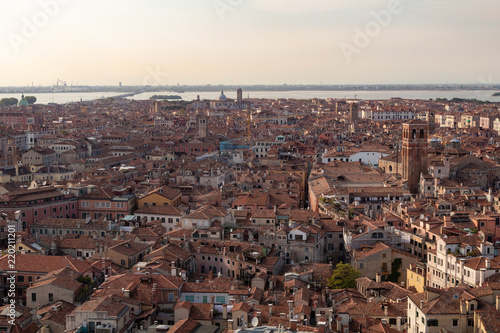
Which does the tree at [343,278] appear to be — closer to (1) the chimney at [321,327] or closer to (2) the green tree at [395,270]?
(2) the green tree at [395,270]

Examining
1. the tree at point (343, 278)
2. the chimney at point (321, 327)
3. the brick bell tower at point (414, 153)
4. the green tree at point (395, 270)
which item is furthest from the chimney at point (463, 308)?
the brick bell tower at point (414, 153)

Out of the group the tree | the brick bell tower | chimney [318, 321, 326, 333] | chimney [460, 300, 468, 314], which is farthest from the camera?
the brick bell tower

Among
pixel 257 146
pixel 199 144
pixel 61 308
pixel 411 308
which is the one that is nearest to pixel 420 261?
pixel 411 308

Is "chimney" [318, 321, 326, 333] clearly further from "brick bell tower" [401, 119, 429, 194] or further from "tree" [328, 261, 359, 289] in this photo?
"brick bell tower" [401, 119, 429, 194]

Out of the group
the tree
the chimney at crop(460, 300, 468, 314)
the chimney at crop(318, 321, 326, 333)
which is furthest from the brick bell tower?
the chimney at crop(318, 321, 326, 333)

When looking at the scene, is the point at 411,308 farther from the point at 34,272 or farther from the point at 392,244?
the point at 34,272

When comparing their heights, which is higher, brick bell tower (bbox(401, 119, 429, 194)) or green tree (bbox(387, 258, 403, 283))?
brick bell tower (bbox(401, 119, 429, 194))

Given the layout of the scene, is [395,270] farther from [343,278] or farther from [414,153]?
[414,153]
